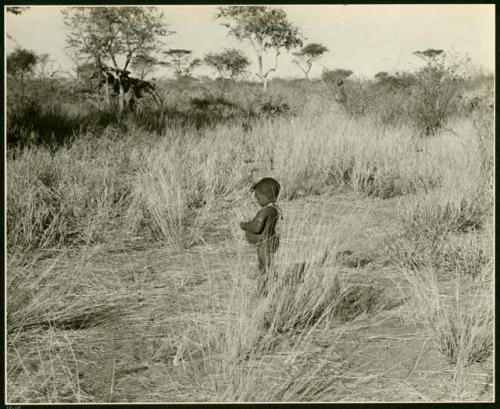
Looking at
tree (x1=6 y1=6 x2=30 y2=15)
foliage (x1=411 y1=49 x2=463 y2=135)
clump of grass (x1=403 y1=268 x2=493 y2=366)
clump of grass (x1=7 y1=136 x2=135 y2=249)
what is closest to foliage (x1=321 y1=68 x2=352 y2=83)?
foliage (x1=411 y1=49 x2=463 y2=135)

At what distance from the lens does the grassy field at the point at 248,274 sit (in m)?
2.73

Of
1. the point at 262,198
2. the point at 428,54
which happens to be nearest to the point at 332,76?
the point at 428,54

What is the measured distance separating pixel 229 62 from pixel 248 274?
1968cm

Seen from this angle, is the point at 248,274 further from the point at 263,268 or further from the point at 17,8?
the point at 17,8

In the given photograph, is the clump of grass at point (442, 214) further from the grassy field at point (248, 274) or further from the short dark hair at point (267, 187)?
the short dark hair at point (267, 187)

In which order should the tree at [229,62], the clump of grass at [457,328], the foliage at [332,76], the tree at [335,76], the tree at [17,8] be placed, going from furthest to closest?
the tree at [229,62]
the foliage at [332,76]
the tree at [335,76]
the tree at [17,8]
the clump of grass at [457,328]

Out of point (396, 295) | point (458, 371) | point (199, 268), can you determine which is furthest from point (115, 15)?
point (458, 371)

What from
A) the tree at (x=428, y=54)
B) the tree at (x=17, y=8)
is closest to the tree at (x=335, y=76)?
the tree at (x=428, y=54)

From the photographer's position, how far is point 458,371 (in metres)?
2.75

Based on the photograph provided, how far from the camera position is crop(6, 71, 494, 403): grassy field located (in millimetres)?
2727

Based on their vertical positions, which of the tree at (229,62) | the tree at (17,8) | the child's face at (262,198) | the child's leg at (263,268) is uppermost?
the tree at (229,62)

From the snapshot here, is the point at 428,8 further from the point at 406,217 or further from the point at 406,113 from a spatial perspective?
the point at 406,113

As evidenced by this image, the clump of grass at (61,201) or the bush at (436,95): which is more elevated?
the bush at (436,95)

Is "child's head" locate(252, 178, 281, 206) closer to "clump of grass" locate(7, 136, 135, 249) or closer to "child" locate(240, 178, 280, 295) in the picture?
"child" locate(240, 178, 280, 295)
